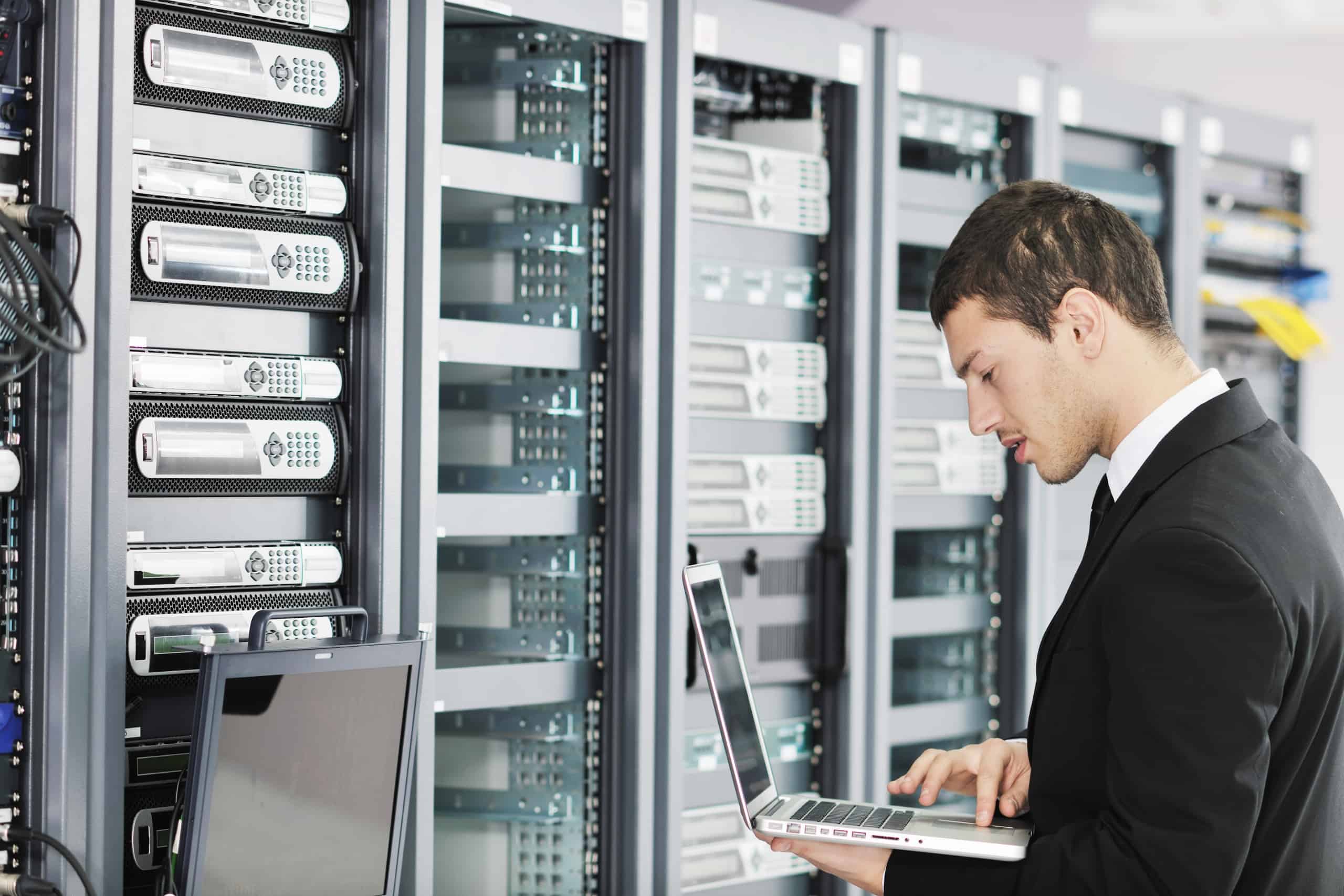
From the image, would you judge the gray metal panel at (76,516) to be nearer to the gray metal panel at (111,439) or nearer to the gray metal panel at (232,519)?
the gray metal panel at (111,439)

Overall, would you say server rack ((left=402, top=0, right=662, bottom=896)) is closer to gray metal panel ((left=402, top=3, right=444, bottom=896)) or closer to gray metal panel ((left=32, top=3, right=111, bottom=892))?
gray metal panel ((left=402, top=3, right=444, bottom=896))

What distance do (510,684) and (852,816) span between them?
3.55ft

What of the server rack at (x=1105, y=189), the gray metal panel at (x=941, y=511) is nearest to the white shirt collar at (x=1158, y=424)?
the gray metal panel at (x=941, y=511)

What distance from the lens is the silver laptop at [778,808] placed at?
149 cm

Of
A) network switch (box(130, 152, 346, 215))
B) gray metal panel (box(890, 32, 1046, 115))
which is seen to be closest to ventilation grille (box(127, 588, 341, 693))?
network switch (box(130, 152, 346, 215))

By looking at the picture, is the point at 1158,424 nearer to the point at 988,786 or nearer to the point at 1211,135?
the point at 988,786

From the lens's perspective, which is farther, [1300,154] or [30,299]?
[1300,154]

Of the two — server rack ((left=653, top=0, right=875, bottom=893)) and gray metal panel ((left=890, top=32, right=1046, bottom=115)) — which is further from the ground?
gray metal panel ((left=890, top=32, right=1046, bottom=115))

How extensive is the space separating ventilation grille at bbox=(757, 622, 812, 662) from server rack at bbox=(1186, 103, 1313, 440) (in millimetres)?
1544

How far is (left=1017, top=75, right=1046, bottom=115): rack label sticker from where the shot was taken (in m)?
3.41

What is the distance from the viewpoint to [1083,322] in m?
1.43

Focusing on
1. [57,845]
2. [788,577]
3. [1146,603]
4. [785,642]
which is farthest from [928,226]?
[57,845]

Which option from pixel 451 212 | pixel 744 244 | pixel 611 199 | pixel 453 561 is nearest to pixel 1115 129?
pixel 744 244

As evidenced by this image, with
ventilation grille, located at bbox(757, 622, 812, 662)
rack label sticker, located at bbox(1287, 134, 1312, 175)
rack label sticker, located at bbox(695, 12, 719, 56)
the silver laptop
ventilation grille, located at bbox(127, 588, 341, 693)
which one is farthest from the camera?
rack label sticker, located at bbox(1287, 134, 1312, 175)
